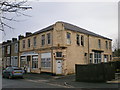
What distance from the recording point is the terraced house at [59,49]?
26.2 m

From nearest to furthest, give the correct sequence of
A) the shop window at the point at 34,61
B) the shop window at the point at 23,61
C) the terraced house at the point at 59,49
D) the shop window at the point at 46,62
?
the terraced house at the point at 59,49, the shop window at the point at 46,62, the shop window at the point at 34,61, the shop window at the point at 23,61

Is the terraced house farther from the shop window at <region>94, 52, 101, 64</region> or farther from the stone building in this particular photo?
the stone building

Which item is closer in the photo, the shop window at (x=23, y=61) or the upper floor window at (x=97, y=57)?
the upper floor window at (x=97, y=57)

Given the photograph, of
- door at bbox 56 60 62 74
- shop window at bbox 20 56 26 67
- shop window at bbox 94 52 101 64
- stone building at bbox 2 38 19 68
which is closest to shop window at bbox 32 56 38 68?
shop window at bbox 20 56 26 67

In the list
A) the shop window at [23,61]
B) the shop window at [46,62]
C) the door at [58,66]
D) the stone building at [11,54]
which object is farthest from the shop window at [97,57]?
the stone building at [11,54]

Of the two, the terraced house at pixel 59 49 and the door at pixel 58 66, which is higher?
the terraced house at pixel 59 49

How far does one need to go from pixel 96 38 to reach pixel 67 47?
9.15 metres

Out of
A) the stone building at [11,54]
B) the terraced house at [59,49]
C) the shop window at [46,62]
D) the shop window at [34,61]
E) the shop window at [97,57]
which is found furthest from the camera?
the stone building at [11,54]

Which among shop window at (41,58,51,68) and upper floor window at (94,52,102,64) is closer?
shop window at (41,58,51,68)

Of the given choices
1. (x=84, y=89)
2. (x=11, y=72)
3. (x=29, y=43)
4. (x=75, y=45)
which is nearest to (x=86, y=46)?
(x=75, y=45)

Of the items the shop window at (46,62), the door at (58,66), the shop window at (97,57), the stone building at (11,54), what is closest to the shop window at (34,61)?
the shop window at (46,62)

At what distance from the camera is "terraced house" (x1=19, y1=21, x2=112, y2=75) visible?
26219 mm

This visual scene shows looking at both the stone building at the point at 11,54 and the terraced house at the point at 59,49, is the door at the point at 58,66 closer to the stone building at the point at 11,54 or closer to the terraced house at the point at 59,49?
the terraced house at the point at 59,49

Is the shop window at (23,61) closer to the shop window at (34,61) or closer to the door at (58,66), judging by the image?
the shop window at (34,61)
